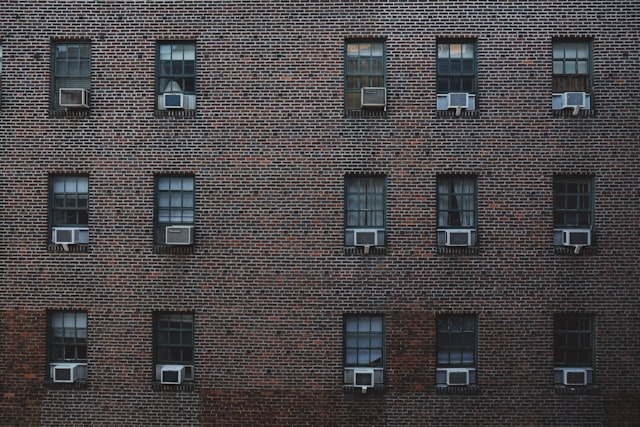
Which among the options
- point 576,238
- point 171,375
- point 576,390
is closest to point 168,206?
point 171,375

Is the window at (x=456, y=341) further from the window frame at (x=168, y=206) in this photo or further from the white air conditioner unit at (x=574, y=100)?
the window frame at (x=168, y=206)

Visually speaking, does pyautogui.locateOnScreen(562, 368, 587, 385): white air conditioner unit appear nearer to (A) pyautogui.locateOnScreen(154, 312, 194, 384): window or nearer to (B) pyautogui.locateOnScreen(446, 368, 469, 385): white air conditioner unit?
(B) pyautogui.locateOnScreen(446, 368, 469, 385): white air conditioner unit

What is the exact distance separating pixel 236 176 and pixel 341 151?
2.60 metres

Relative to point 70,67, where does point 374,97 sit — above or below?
below

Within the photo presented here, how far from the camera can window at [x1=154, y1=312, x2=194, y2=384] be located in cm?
1252

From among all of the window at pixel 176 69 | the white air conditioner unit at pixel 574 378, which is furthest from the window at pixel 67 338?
the white air conditioner unit at pixel 574 378

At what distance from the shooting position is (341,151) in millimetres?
12438

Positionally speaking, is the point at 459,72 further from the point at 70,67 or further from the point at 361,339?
the point at 70,67

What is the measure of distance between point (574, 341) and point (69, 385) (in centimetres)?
1213

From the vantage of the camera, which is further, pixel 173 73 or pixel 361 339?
pixel 173 73

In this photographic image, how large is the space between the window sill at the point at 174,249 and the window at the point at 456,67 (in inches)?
280

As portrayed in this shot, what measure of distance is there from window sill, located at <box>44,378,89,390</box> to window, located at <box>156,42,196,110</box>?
6.86 m

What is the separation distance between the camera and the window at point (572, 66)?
41.3 ft

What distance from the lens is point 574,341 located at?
1235 cm
